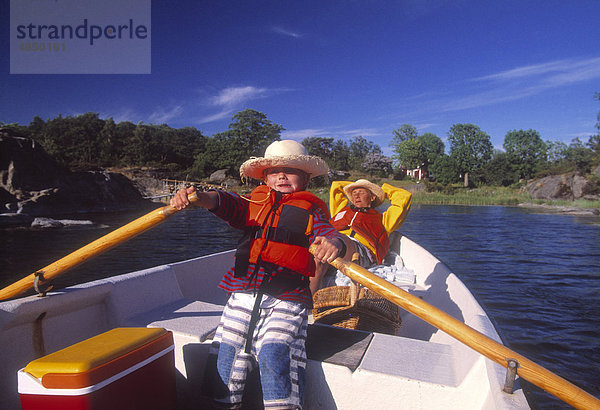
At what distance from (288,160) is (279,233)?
371mm

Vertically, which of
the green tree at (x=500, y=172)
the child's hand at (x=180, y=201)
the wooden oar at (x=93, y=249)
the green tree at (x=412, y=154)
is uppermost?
the green tree at (x=412, y=154)

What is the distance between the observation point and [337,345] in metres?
1.82

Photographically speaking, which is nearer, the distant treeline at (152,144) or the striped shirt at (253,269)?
the striped shirt at (253,269)

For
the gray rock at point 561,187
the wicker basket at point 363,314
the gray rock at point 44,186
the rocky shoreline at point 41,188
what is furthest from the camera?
the gray rock at point 561,187

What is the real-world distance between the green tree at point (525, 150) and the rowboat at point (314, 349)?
5802cm

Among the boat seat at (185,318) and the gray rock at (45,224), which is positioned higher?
the boat seat at (185,318)

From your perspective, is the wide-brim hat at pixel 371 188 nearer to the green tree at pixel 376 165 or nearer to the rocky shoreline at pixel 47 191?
the rocky shoreline at pixel 47 191

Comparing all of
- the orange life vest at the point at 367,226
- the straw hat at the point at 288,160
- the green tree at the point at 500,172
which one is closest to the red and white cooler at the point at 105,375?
the straw hat at the point at 288,160

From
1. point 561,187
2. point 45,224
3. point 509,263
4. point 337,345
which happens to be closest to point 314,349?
point 337,345

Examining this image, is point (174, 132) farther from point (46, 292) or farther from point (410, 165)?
point (46, 292)

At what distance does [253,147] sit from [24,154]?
31.4 meters

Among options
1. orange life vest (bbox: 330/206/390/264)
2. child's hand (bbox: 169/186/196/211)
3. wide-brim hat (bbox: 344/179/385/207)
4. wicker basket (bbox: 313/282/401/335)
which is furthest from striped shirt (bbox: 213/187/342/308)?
wide-brim hat (bbox: 344/179/385/207)

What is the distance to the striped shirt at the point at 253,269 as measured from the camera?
5.51ft

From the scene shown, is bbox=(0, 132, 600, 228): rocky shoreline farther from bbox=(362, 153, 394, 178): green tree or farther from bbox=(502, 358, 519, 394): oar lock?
bbox=(362, 153, 394, 178): green tree
